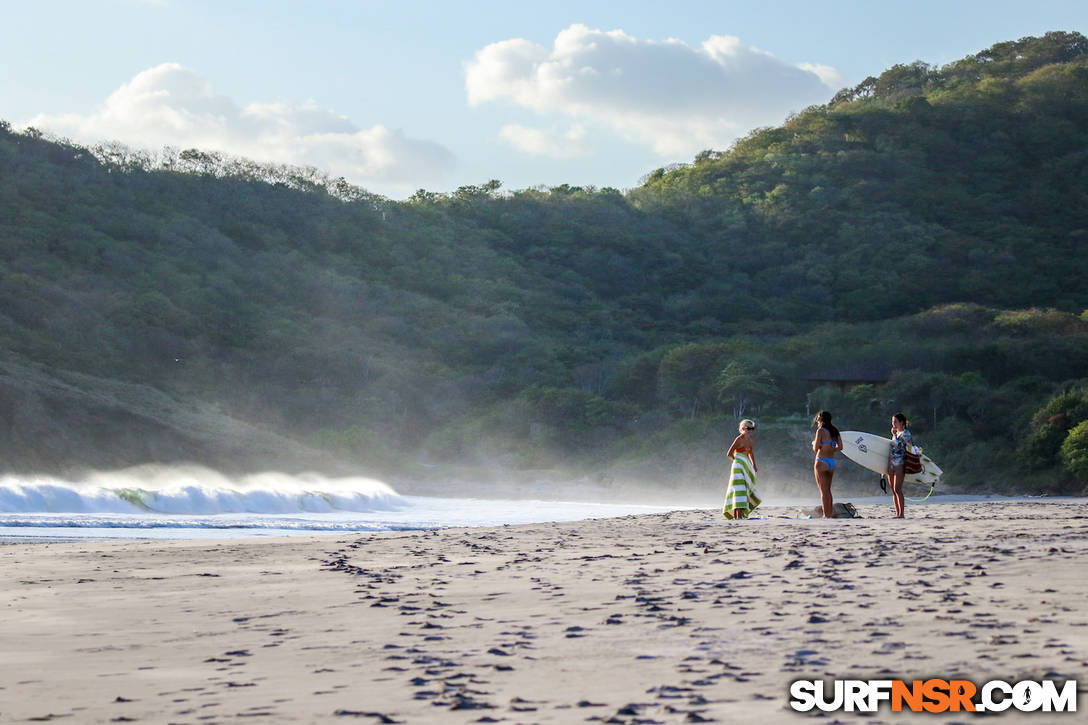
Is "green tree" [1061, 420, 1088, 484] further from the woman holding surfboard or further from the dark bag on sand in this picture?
the dark bag on sand

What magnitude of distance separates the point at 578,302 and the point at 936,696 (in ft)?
199

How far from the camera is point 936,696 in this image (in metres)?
4.40

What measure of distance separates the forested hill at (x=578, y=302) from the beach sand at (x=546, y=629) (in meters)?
23.4

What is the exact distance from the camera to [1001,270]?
211ft

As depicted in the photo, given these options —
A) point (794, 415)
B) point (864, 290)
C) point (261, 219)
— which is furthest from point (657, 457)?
point (261, 219)

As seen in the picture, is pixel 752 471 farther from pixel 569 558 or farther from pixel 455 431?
pixel 455 431

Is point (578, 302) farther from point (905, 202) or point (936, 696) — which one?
point (936, 696)

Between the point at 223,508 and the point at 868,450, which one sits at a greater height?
the point at 868,450

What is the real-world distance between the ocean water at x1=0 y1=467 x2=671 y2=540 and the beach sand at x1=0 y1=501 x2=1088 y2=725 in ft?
26.1

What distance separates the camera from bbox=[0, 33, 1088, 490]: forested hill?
127 ft

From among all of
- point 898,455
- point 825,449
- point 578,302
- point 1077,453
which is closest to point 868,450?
point 898,455

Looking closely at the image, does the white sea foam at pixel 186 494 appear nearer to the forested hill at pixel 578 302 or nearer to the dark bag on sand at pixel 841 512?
the forested hill at pixel 578 302

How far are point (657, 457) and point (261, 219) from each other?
37065 millimetres

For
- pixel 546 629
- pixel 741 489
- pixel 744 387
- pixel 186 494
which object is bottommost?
pixel 546 629
